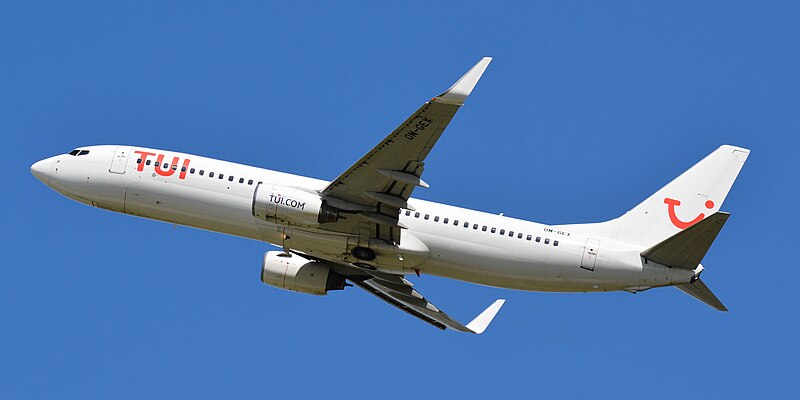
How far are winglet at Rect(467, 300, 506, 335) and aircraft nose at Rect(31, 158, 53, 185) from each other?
826 inches

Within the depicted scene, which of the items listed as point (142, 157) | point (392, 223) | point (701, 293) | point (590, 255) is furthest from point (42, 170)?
point (701, 293)

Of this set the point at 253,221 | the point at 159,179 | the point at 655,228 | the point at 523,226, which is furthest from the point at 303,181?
the point at 655,228

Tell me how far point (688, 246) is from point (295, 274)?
17.7 meters

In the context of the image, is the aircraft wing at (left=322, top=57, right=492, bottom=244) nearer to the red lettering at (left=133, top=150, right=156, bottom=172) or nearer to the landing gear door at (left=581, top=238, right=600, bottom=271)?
the landing gear door at (left=581, top=238, right=600, bottom=271)

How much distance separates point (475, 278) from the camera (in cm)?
5144

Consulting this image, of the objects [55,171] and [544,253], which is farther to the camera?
[55,171]

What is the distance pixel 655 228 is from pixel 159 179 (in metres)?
21.9

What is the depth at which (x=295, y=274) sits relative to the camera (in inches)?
2149

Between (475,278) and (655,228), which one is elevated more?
(655,228)

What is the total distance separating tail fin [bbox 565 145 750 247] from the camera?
52.0m

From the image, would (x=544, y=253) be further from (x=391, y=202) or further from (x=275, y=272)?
(x=275, y=272)

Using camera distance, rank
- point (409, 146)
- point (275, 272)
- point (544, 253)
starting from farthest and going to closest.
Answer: point (275, 272) < point (544, 253) < point (409, 146)

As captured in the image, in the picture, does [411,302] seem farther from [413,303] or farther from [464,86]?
[464,86]

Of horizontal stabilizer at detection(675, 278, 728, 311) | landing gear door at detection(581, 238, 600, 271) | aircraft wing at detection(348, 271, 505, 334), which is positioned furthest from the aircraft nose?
horizontal stabilizer at detection(675, 278, 728, 311)
